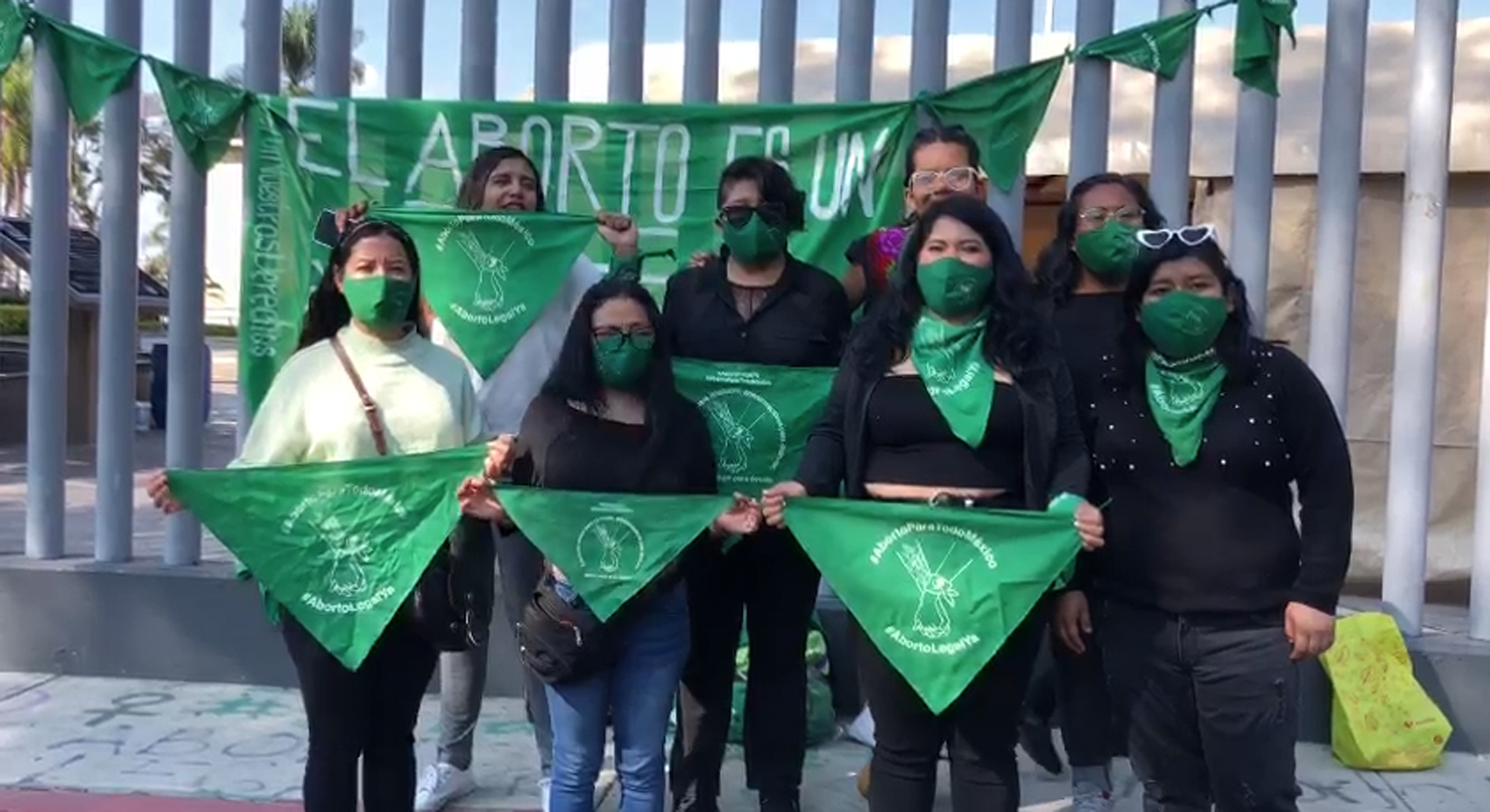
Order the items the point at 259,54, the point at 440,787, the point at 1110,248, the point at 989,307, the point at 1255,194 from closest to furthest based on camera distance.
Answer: the point at 989,307
the point at 1110,248
the point at 440,787
the point at 1255,194
the point at 259,54

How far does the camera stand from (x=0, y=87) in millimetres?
5855

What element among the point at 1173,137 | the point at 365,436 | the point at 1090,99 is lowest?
the point at 365,436

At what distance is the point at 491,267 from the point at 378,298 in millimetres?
1187

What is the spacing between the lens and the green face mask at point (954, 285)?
3537mm

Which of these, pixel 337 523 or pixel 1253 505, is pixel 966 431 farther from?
pixel 337 523

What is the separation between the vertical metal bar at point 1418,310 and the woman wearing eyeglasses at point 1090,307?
6.39 feet

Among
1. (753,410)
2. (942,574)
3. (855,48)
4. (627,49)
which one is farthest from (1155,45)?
(942,574)

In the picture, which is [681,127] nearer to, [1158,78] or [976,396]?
[1158,78]

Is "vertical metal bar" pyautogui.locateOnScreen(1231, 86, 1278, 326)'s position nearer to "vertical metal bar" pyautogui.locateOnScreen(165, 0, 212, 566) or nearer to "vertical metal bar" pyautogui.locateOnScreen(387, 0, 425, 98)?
"vertical metal bar" pyautogui.locateOnScreen(387, 0, 425, 98)

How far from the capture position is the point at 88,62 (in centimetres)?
605

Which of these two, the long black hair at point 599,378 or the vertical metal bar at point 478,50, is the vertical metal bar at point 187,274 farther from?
the long black hair at point 599,378

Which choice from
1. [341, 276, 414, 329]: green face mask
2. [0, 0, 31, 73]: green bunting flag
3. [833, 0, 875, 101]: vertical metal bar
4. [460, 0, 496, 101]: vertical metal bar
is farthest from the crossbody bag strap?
[0, 0, 31, 73]: green bunting flag

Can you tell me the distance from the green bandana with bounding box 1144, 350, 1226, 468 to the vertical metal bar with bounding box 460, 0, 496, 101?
3556 millimetres

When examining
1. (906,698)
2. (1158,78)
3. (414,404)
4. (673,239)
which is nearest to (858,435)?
(906,698)
